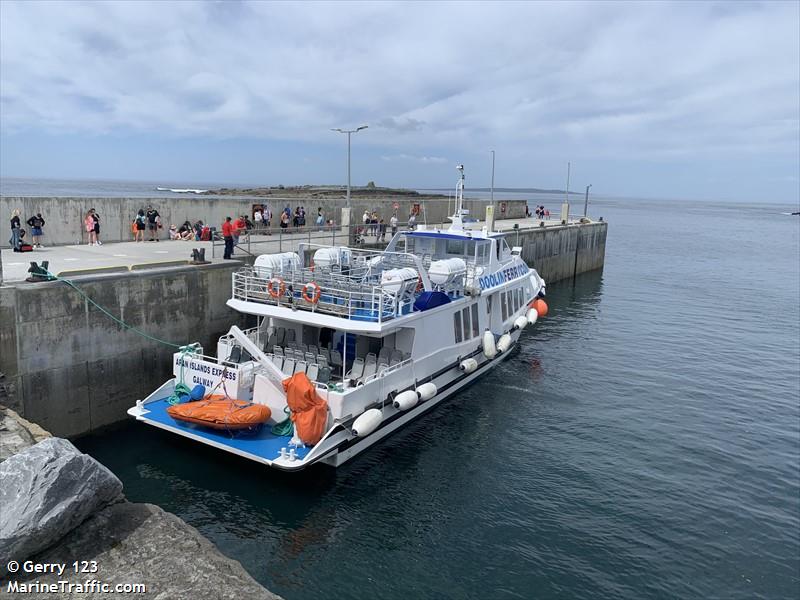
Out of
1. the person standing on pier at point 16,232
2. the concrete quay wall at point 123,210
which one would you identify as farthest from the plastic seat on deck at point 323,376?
the concrete quay wall at point 123,210

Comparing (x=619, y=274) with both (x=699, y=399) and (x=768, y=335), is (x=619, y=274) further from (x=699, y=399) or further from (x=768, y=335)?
(x=699, y=399)

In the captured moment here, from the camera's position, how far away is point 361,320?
13.2m

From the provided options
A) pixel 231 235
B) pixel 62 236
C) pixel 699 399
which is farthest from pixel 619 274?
pixel 62 236

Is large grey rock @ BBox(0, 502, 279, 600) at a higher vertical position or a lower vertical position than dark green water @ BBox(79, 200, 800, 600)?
higher

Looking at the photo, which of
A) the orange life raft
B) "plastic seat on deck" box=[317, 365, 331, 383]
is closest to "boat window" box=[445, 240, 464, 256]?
"plastic seat on deck" box=[317, 365, 331, 383]

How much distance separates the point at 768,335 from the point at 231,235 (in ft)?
81.1

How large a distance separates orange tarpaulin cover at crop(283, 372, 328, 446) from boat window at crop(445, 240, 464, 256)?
31.6 ft

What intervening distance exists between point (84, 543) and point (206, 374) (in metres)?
7.57

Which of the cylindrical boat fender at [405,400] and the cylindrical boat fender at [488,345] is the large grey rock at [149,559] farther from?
the cylindrical boat fender at [488,345]

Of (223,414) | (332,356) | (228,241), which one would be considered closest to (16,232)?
(228,241)

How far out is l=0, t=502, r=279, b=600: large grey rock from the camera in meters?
5.46

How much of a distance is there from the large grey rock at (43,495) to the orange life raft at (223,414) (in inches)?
221

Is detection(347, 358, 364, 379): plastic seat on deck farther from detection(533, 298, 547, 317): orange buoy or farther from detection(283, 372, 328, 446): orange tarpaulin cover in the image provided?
detection(533, 298, 547, 317): orange buoy

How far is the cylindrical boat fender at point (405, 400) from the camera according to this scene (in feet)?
44.4
